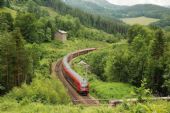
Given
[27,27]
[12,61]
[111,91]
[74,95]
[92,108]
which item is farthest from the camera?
[27,27]

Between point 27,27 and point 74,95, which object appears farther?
point 27,27

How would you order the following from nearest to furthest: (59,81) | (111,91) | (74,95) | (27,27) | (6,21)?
(59,81) < (74,95) < (111,91) < (6,21) < (27,27)

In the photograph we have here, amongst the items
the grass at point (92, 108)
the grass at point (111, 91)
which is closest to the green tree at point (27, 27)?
the grass at point (111, 91)

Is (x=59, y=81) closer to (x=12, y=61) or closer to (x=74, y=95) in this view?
(x=74, y=95)

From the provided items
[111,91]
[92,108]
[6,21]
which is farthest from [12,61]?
[6,21]

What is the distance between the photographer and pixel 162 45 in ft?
213

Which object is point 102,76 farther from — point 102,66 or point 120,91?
point 120,91

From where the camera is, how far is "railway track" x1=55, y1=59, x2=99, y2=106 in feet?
160

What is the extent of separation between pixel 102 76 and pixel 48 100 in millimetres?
56337

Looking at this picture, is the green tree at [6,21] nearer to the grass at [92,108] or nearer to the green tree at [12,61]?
the green tree at [12,61]

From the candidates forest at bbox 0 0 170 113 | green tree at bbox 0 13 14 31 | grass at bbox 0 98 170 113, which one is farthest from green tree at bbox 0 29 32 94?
green tree at bbox 0 13 14 31

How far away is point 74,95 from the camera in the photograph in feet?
187

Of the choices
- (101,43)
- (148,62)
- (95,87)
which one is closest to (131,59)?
(148,62)

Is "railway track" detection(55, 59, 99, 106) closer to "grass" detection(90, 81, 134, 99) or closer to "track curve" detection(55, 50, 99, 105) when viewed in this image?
"track curve" detection(55, 50, 99, 105)
